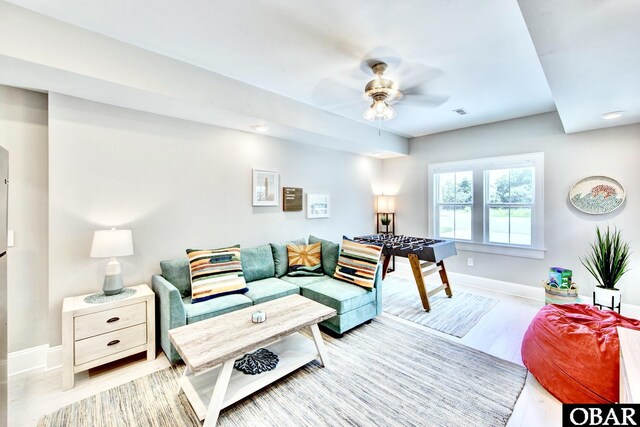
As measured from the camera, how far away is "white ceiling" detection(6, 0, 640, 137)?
1.60 meters

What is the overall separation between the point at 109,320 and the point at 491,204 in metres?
5.09

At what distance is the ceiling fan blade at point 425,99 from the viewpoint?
3211 millimetres

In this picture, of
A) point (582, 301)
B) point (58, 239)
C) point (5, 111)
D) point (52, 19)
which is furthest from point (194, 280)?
point (582, 301)

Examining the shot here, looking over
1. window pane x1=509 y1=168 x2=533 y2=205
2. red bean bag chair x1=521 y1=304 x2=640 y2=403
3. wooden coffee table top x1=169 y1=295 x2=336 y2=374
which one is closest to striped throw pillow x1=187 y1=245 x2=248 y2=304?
wooden coffee table top x1=169 y1=295 x2=336 y2=374

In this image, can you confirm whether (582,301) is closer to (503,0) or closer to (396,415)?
(396,415)

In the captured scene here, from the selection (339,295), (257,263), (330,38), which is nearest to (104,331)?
(257,263)

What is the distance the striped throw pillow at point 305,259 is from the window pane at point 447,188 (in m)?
2.63

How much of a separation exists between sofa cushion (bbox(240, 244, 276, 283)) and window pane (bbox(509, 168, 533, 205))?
3.75 meters

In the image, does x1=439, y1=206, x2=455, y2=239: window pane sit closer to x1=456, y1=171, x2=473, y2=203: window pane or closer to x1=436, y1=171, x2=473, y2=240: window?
x1=436, y1=171, x2=473, y2=240: window

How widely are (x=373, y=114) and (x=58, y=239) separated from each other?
3042 millimetres

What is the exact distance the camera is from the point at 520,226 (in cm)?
414

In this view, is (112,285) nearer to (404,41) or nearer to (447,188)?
(404,41)

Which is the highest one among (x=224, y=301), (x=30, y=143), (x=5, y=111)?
(x=5, y=111)

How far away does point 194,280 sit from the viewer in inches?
108
